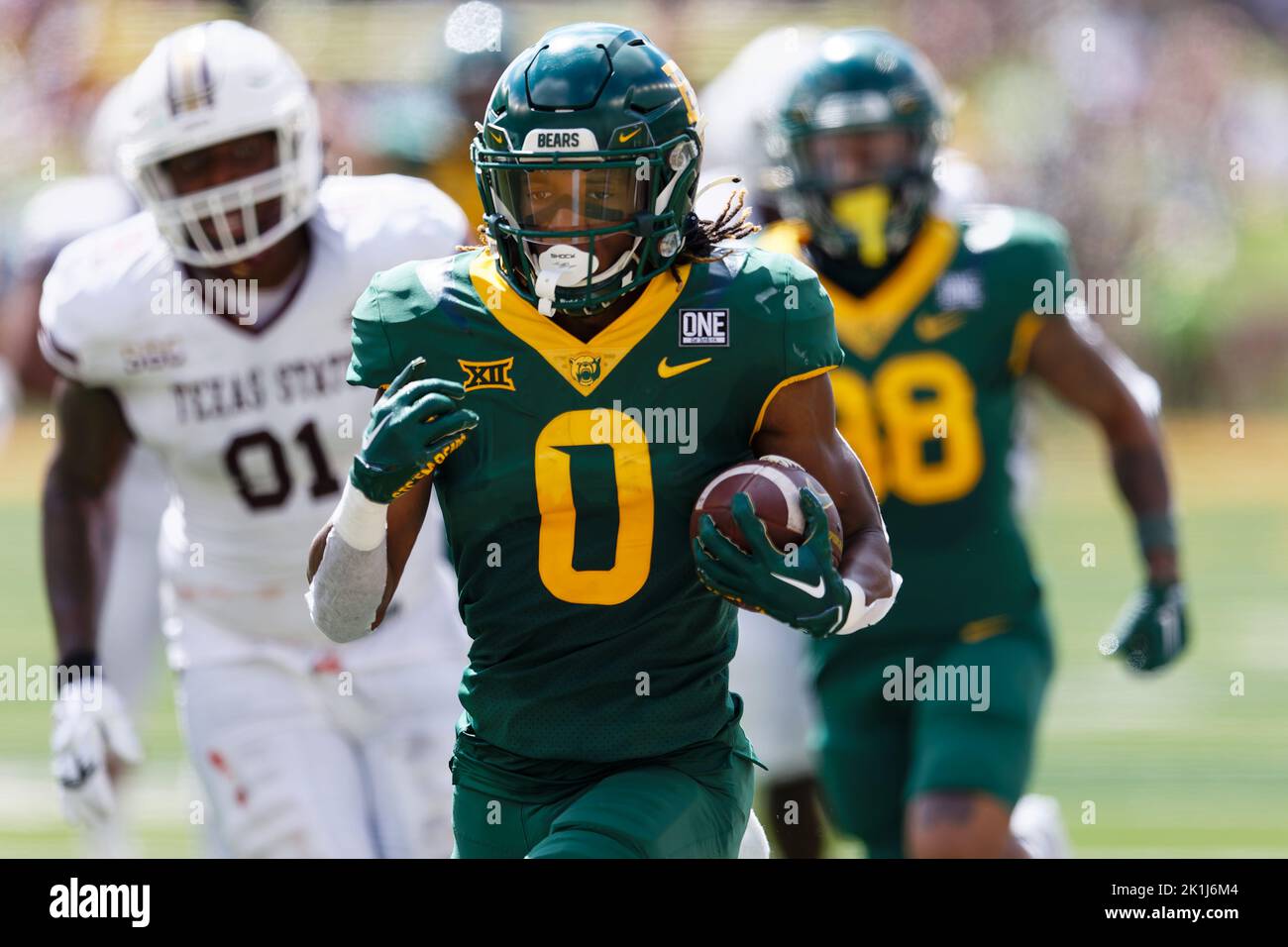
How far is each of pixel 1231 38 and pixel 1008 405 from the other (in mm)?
15366

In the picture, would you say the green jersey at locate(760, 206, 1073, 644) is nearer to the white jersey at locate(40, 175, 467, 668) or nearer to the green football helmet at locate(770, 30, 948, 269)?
the green football helmet at locate(770, 30, 948, 269)

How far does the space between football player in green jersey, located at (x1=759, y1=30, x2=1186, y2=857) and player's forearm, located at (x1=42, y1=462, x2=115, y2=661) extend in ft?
5.53

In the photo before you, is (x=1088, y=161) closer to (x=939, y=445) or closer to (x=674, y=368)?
(x=939, y=445)

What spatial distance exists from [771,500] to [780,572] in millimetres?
115

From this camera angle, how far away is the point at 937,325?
4.95 m

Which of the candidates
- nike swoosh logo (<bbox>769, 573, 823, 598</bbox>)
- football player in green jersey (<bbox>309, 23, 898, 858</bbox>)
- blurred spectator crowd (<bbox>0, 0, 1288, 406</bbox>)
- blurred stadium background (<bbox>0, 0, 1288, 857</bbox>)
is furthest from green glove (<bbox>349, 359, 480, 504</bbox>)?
blurred spectator crowd (<bbox>0, 0, 1288, 406</bbox>)

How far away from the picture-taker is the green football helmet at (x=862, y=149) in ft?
16.6

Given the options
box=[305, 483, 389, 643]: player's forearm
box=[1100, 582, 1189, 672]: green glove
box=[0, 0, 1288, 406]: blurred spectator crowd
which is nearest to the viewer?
box=[305, 483, 389, 643]: player's forearm

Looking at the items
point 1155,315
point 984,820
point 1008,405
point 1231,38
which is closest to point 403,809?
point 984,820

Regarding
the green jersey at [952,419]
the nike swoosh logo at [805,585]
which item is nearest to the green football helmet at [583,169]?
the nike swoosh logo at [805,585]

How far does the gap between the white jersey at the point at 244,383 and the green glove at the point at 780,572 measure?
1716mm

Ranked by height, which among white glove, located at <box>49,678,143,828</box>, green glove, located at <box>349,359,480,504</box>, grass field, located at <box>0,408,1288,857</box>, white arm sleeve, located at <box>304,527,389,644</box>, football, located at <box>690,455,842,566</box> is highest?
green glove, located at <box>349,359,480,504</box>

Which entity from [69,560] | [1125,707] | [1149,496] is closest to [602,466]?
[69,560]

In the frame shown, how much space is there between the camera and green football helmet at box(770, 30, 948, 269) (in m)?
5.05
